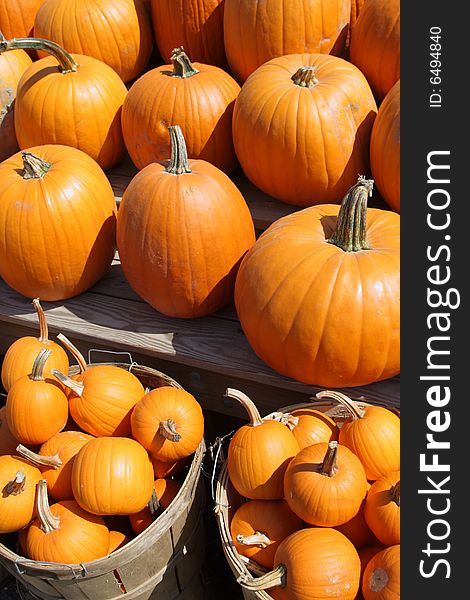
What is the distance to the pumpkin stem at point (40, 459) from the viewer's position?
5.39 ft

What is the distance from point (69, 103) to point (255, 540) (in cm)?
171

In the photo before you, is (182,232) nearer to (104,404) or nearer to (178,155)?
(178,155)

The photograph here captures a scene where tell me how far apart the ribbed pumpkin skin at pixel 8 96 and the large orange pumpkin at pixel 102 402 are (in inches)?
54.2

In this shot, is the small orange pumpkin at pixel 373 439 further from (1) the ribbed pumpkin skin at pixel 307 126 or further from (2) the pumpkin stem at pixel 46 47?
(2) the pumpkin stem at pixel 46 47

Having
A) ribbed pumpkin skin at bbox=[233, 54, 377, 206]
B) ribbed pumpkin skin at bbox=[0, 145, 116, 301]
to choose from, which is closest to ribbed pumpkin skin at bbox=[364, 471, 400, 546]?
ribbed pumpkin skin at bbox=[233, 54, 377, 206]

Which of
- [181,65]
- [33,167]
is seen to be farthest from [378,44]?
[33,167]

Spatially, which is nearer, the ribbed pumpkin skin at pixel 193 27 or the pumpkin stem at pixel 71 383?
the pumpkin stem at pixel 71 383

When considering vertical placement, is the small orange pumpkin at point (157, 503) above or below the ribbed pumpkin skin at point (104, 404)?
below

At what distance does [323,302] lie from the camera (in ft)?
5.41

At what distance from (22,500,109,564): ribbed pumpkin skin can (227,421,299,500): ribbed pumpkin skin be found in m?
0.38

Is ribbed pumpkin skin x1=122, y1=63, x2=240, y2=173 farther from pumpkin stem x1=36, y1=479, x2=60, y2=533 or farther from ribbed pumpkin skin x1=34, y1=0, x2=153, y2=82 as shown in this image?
pumpkin stem x1=36, y1=479, x2=60, y2=533

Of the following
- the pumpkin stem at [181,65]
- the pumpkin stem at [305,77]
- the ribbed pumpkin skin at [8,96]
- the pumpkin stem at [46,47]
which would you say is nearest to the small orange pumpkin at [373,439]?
the pumpkin stem at [305,77]

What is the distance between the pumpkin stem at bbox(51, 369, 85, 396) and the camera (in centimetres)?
169

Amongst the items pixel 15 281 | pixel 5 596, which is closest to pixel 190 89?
pixel 15 281
